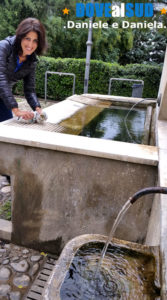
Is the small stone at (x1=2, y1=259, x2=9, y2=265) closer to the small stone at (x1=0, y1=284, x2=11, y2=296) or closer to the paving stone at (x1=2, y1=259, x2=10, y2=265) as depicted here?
the paving stone at (x1=2, y1=259, x2=10, y2=265)

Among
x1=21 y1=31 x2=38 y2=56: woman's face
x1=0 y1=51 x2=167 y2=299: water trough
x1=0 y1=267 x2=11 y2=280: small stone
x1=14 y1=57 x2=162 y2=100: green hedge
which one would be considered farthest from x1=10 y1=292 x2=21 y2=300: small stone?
x1=14 y1=57 x2=162 y2=100: green hedge

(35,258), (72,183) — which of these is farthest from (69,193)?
(35,258)

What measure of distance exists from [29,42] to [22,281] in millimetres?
2481

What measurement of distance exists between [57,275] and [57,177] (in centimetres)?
130

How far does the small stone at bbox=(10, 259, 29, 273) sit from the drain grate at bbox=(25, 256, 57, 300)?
0.57ft

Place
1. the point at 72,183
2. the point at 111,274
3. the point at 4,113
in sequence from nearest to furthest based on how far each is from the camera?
the point at 111,274 → the point at 72,183 → the point at 4,113

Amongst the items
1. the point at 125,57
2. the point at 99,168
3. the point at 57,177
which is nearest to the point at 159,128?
the point at 99,168

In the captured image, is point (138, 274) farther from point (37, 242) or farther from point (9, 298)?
point (37, 242)

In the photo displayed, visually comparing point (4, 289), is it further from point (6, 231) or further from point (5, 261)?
point (6, 231)

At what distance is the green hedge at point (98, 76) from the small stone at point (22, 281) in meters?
11.1

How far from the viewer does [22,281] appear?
260 centimetres

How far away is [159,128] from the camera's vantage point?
348 centimetres

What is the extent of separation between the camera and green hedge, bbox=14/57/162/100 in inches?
494

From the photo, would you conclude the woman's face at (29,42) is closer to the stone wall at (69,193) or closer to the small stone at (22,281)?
the stone wall at (69,193)
